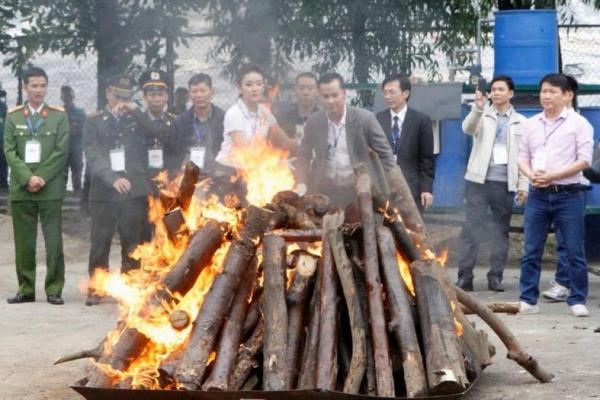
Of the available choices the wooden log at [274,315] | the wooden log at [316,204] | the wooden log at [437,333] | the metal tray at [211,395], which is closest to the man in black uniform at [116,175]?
the wooden log at [316,204]

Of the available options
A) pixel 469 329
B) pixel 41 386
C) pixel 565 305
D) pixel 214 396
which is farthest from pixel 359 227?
pixel 565 305

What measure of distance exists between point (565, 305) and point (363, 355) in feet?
14.8

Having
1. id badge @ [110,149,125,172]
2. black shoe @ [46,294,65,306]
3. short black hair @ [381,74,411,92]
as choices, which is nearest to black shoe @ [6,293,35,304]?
black shoe @ [46,294,65,306]

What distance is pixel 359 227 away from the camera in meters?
7.69

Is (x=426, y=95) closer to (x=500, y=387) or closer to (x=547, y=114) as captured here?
(x=547, y=114)

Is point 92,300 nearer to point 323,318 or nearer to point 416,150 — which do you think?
point 416,150

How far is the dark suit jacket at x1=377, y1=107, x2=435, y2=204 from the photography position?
37.8 ft

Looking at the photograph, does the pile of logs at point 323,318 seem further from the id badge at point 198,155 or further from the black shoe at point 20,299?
the black shoe at point 20,299

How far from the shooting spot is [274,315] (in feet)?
23.1

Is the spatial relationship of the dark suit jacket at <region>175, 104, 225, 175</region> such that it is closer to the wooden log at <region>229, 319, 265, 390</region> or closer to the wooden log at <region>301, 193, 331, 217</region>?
the wooden log at <region>301, 193, 331, 217</region>

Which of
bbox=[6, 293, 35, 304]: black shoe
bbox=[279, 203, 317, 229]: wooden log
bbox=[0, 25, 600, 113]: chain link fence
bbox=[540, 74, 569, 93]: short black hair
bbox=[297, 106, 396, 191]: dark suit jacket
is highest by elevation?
bbox=[0, 25, 600, 113]: chain link fence

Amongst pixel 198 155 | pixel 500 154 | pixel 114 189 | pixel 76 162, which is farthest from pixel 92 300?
pixel 76 162

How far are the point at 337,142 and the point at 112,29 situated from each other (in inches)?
214

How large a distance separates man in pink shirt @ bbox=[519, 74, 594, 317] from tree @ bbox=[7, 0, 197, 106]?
176 inches
